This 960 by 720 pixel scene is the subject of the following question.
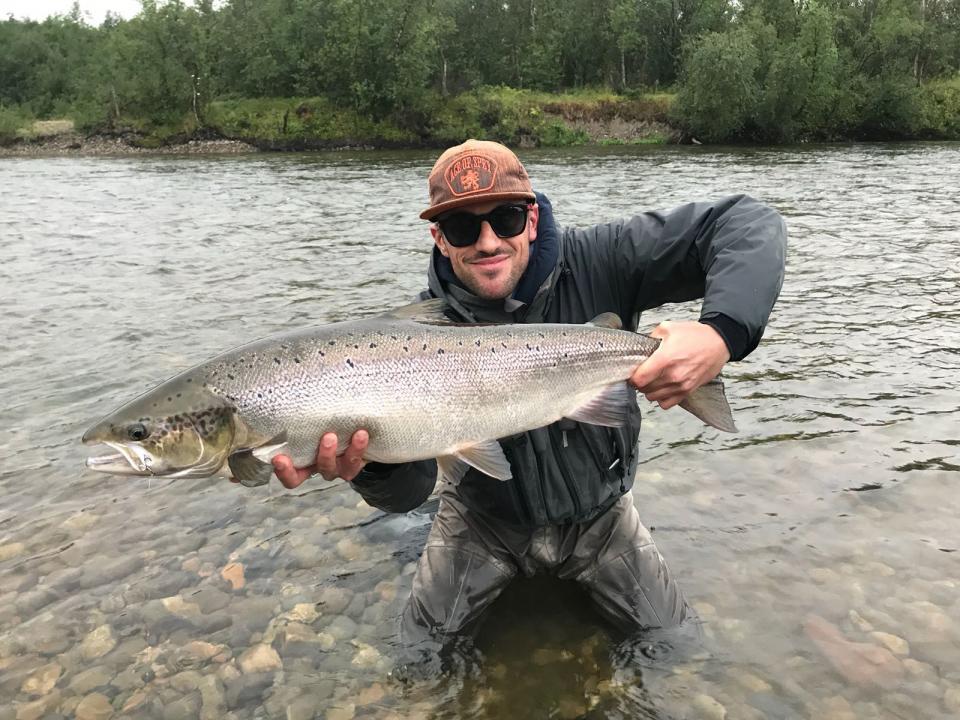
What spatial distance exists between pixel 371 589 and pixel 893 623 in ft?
8.26

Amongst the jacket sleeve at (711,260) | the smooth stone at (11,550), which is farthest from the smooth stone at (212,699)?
the jacket sleeve at (711,260)

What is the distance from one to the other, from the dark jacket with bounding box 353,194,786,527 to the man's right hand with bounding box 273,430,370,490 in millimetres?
265

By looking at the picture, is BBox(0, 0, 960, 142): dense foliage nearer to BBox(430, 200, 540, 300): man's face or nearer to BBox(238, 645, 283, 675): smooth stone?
BBox(430, 200, 540, 300): man's face

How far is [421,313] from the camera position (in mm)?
3023

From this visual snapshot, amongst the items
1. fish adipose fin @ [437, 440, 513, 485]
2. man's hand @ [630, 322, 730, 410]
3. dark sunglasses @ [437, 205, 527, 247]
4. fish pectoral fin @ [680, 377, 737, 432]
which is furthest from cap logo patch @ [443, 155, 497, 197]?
fish pectoral fin @ [680, 377, 737, 432]

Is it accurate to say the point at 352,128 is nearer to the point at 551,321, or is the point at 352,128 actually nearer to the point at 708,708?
the point at 551,321

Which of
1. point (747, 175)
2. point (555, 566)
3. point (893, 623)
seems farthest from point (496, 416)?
point (747, 175)

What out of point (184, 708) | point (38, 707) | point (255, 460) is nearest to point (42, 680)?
point (38, 707)

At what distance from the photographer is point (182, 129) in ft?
144

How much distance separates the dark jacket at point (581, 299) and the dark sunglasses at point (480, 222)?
161mm

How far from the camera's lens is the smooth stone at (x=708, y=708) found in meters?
2.96

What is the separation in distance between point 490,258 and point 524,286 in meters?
0.20

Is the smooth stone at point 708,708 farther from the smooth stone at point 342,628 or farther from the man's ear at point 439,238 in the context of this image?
the man's ear at point 439,238

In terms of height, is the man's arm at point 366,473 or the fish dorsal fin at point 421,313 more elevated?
the fish dorsal fin at point 421,313
